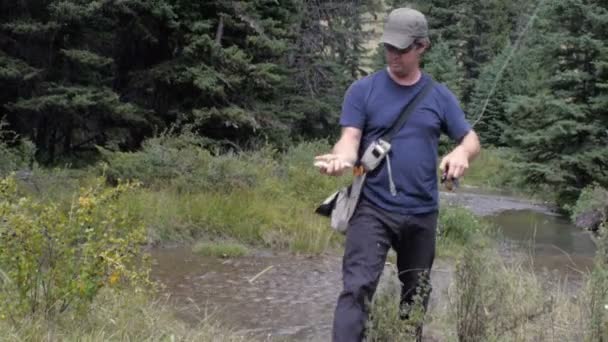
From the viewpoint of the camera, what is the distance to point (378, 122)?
403 cm

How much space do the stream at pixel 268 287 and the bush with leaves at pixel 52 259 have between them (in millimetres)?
1422

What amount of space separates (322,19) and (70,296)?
19515 millimetres

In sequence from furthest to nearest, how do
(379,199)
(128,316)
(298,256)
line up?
1. (298,256)
2. (128,316)
3. (379,199)

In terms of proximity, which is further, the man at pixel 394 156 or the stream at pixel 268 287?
the stream at pixel 268 287

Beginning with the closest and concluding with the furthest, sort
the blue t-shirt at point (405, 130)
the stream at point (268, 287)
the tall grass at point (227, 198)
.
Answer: the blue t-shirt at point (405, 130), the stream at point (268, 287), the tall grass at point (227, 198)

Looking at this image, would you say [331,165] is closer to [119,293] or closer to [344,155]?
[344,155]

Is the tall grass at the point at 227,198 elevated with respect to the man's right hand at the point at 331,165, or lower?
lower

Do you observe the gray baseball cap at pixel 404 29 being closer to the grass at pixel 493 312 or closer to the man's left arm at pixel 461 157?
the man's left arm at pixel 461 157

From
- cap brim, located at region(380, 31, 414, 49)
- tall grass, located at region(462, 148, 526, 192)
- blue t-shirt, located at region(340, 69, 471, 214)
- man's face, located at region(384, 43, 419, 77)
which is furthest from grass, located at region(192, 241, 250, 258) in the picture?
tall grass, located at region(462, 148, 526, 192)

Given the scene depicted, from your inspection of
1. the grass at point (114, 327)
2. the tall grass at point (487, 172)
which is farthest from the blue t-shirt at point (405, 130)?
the tall grass at point (487, 172)

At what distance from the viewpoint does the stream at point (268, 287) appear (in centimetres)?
614

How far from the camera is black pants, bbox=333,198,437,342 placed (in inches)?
152

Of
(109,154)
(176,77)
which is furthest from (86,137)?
(109,154)

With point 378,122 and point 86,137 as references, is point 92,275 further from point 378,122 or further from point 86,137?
point 86,137
